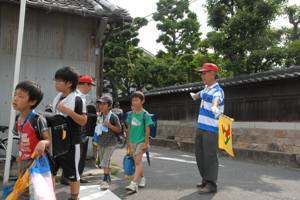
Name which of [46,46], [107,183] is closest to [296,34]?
[46,46]

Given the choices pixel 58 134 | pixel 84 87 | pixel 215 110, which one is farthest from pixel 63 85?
pixel 215 110

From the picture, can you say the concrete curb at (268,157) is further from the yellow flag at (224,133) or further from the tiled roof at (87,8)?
the tiled roof at (87,8)

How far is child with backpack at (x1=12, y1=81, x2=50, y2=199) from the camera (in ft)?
13.1

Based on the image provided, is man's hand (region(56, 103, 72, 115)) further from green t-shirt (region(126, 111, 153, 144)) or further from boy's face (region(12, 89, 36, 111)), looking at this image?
green t-shirt (region(126, 111, 153, 144))

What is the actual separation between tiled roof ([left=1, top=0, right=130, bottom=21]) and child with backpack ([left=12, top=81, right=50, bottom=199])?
13.7 ft

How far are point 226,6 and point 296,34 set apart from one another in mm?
4750

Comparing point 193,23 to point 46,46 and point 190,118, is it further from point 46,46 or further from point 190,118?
point 46,46

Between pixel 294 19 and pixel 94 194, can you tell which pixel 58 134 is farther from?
pixel 294 19

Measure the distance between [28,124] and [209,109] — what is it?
3104 mm

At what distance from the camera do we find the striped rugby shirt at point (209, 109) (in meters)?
6.12

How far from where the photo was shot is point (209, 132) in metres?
6.14

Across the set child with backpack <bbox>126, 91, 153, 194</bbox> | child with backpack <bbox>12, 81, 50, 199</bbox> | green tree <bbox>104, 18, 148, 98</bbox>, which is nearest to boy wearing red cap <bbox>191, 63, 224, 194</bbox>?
child with backpack <bbox>126, 91, 153, 194</bbox>

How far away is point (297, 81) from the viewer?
12.5 metres

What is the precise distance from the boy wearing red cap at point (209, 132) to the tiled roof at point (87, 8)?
9.72 feet
